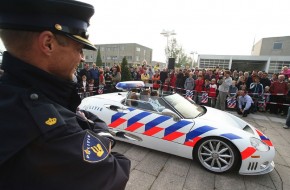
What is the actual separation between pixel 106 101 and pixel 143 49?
6105 cm

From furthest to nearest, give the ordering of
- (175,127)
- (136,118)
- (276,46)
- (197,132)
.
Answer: (276,46)
(136,118)
(175,127)
(197,132)

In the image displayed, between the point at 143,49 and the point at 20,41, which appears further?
the point at 143,49

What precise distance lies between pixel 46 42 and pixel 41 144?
16.8 inches

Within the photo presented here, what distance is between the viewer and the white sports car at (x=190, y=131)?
3162 mm

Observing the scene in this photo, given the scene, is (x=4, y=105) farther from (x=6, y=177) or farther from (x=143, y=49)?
(x=143, y=49)

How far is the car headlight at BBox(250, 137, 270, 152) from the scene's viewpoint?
3.14 meters

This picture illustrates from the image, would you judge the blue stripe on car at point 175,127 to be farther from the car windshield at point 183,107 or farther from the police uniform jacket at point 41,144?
the police uniform jacket at point 41,144

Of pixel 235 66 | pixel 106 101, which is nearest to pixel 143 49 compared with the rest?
pixel 235 66

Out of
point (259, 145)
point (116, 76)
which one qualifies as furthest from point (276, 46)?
point (259, 145)

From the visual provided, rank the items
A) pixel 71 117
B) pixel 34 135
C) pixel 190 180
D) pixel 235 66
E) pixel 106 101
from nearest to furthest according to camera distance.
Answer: pixel 34 135 → pixel 71 117 → pixel 190 180 → pixel 106 101 → pixel 235 66

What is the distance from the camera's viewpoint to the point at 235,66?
1346 inches

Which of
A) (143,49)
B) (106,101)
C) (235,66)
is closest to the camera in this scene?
(106,101)

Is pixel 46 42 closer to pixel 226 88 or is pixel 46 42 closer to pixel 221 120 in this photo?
pixel 221 120

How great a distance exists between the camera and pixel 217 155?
3295 mm
